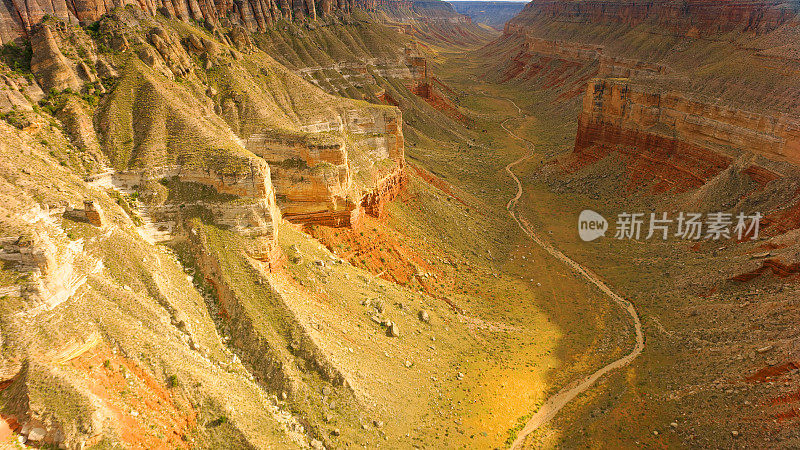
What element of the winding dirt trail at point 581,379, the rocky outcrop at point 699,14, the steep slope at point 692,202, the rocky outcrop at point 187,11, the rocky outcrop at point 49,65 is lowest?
the winding dirt trail at point 581,379

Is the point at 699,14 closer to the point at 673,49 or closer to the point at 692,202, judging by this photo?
the point at 673,49

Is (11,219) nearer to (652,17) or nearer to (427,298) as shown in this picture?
(427,298)

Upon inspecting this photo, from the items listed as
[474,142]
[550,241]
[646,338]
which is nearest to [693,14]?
[474,142]

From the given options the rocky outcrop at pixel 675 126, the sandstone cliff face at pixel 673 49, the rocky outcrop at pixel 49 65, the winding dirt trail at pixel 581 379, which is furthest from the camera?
the sandstone cliff face at pixel 673 49

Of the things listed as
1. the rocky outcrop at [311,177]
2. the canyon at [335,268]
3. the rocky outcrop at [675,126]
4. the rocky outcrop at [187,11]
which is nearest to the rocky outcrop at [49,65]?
the canyon at [335,268]

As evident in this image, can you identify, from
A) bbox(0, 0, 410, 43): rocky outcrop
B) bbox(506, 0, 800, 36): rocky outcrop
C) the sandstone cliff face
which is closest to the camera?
bbox(0, 0, 410, 43): rocky outcrop

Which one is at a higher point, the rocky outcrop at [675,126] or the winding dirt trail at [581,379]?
the rocky outcrop at [675,126]

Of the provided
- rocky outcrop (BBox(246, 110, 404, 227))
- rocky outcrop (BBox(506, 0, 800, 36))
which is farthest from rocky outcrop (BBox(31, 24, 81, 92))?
rocky outcrop (BBox(506, 0, 800, 36))

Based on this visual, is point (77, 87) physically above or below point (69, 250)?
above

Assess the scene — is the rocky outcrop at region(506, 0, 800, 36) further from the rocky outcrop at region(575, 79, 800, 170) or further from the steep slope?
the rocky outcrop at region(575, 79, 800, 170)

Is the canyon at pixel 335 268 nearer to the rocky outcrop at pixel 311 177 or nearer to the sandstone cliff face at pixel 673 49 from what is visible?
the rocky outcrop at pixel 311 177

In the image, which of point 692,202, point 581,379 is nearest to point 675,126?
point 692,202
